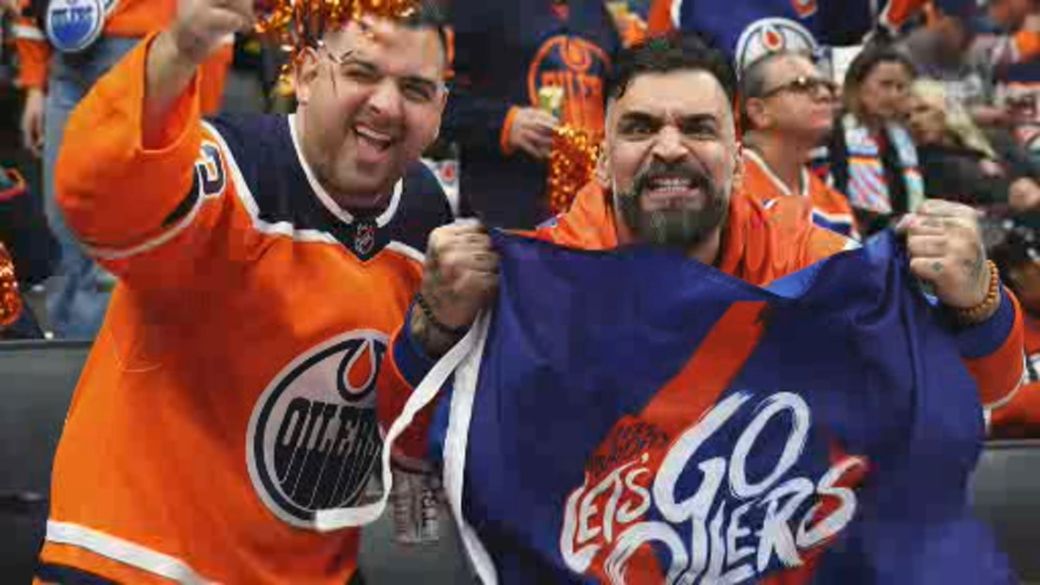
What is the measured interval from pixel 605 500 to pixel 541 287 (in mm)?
322

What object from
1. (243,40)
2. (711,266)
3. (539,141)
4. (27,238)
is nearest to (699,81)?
(711,266)

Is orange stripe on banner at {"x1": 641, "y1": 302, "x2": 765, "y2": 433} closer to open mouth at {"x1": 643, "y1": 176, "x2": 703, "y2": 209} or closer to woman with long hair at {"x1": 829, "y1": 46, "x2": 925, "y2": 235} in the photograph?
open mouth at {"x1": 643, "y1": 176, "x2": 703, "y2": 209}

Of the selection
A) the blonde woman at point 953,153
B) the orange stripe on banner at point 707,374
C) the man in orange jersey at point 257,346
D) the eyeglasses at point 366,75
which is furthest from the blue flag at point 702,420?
the blonde woman at point 953,153

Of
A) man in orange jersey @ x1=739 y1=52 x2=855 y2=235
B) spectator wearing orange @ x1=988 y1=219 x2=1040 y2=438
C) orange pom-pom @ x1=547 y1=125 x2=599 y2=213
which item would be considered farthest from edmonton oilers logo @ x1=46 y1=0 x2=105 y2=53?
spectator wearing orange @ x1=988 y1=219 x2=1040 y2=438

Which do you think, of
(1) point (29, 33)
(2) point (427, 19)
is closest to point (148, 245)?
(2) point (427, 19)

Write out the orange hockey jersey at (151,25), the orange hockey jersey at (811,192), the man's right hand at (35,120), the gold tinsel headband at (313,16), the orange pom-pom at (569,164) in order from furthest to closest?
the man's right hand at (35,120) → the orange hockey jersey at (811,192) → the orange hockey jersey at (151,25) → the orange pom-pom at (569,164) → the gold tinsel headband at (313,16)

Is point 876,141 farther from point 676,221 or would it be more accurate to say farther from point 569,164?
point 676,221

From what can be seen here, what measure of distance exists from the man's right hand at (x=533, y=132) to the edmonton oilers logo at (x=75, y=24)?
1310 mm

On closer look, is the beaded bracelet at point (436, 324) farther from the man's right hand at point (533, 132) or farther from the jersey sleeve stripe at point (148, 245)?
the man's right hand at point (533, 132)

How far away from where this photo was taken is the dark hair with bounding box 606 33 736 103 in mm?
3211

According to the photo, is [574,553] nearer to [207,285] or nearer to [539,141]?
[207,285]

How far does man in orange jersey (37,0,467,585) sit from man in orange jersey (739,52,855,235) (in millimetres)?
2801

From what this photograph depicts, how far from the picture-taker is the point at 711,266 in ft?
10.1

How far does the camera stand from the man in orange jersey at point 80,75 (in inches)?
229
